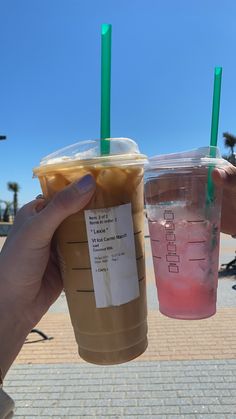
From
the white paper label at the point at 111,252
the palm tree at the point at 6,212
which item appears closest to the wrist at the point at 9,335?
the white paper label at the point at 111,252

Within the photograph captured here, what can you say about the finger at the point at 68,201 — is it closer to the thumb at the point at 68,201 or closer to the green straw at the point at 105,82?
the thumb at the point at 68,201

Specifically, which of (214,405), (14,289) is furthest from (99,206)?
(214,405)

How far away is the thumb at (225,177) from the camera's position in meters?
1.70

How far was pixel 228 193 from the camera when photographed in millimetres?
2018

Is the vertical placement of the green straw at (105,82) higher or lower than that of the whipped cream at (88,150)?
higher

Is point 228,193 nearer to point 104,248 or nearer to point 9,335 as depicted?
point 104,248

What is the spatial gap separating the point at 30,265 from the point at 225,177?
860mm

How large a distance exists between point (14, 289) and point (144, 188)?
681mm

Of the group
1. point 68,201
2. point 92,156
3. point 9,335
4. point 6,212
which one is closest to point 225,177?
point 92,156

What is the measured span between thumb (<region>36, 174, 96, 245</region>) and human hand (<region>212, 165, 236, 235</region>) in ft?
1.79

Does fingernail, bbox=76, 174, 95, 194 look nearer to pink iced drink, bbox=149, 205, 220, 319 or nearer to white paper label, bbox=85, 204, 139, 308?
white paper label, bbox=85, 204, 139, 308

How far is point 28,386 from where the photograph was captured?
14.7 feet

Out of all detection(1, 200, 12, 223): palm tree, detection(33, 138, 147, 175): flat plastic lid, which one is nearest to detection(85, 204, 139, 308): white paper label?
detection(33, 138, 147, 175): flat plastic lid

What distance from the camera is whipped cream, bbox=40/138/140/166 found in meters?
1.53
